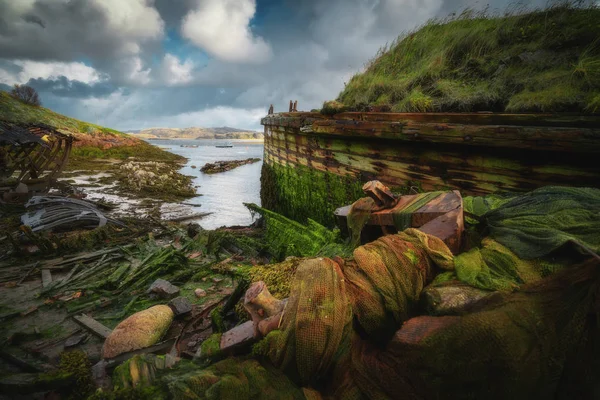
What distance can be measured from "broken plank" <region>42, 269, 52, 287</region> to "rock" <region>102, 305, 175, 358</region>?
264 centimetres

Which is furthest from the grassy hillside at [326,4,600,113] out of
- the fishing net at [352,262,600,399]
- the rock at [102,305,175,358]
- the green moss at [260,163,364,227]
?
the rock at [102,305,175,358]

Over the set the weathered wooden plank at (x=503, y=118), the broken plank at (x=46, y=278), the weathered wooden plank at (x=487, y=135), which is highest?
the weathered wooden plank at (x=503, y=118)

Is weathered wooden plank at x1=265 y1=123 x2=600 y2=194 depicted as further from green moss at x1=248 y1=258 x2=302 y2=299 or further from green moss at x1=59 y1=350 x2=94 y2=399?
green moss at x1=59 y1=350 x2=94 y2=399

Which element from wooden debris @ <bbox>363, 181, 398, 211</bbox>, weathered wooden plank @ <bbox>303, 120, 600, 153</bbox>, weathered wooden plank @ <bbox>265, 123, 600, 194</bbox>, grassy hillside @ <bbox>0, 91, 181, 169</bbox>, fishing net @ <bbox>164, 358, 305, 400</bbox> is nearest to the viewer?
fishing net @ <bbox>164, 358, 305, 400</bbox>

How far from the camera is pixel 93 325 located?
130 inches

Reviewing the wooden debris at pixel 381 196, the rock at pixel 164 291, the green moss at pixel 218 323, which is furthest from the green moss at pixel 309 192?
the green moss at pixel 218 323

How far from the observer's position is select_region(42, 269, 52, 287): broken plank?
433cm

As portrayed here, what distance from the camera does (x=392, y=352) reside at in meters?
1.41

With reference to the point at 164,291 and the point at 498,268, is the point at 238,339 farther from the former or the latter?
the point at 164,291

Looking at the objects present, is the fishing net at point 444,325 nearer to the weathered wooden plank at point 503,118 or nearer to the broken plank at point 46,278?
the weathered wooden plank at point 503,118

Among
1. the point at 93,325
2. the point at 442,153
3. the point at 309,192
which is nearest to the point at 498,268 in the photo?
the point at 442,153

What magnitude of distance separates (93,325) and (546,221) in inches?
178

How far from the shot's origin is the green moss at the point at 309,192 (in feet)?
17.8

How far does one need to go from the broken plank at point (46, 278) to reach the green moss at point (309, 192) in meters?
4.78
